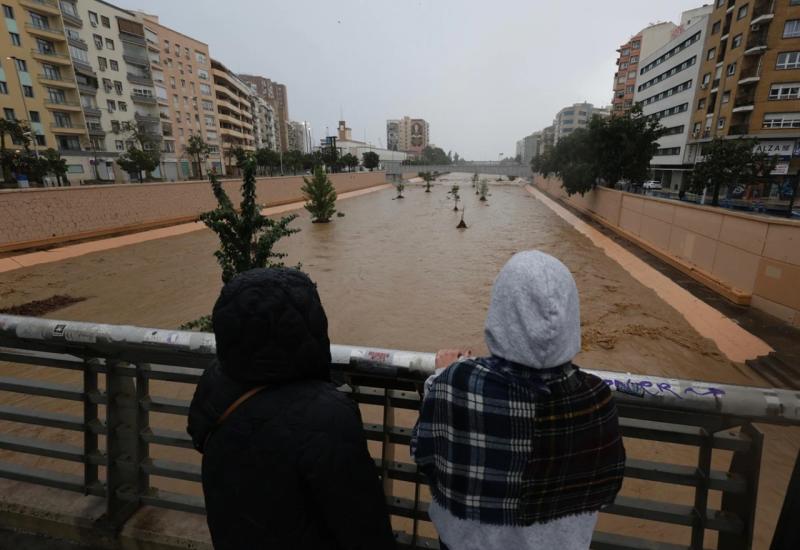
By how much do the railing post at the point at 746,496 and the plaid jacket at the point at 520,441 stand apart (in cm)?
53

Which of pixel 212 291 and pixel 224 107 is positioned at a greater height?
pixel 224 107

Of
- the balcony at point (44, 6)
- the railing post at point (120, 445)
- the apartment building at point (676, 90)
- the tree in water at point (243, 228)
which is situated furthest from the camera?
the apartment building at point (676, 90)

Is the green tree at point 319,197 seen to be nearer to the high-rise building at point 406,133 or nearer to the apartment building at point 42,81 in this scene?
the apartment building at point 42,81

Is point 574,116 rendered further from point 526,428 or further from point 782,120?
point 526,428

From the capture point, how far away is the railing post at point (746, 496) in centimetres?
126

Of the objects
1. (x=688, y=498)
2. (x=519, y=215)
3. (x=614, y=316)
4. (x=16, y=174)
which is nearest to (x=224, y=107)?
(x=16, y=174)

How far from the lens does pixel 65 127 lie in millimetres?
37969

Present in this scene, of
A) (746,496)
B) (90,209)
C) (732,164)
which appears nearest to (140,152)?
(90,209)

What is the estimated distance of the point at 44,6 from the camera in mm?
35875

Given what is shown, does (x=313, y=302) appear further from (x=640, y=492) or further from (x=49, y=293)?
(x=49, y=293)

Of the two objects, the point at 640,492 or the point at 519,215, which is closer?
the point at 640,492

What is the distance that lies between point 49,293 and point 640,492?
12729mm

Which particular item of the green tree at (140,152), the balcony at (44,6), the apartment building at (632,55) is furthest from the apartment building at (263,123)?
the apartment building at (632,55)

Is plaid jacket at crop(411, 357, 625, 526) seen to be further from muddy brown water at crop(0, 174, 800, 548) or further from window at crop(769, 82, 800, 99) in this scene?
window at crop(769, 82, 800, 99)
